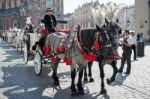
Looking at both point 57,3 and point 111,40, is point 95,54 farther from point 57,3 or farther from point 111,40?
point 57,3

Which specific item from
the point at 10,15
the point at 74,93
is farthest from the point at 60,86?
the point at 10,15

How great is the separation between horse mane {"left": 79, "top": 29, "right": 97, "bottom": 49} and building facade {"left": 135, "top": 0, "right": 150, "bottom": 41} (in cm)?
4177

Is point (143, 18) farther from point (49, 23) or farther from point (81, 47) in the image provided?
point (81, 47)

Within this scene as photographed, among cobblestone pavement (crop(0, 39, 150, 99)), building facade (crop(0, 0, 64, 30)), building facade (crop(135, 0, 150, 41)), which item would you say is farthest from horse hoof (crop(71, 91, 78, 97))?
building facade (crop(0, 0, 64, 30))

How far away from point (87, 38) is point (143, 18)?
42951 millimetres

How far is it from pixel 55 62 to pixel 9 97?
103 inches

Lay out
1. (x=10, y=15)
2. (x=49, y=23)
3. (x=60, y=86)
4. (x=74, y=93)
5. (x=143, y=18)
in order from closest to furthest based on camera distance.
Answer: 1. (x=74, y=93)
2. (x=60, y=86)
3. (x=49, y=23)
4. (x=143, y=18)
5. (x=10, y=15)

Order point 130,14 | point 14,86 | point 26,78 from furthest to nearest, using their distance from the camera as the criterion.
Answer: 1. point 130,14
2. point 26,78
3. point 14,86

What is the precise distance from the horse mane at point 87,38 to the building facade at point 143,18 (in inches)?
1644

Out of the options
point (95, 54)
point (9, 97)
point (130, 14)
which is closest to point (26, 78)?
point (9, 97)

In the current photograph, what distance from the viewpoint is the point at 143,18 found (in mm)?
50938

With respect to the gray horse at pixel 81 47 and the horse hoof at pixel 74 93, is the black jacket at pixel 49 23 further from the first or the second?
the horse hoof at pixel 74 93

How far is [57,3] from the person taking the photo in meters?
97.7

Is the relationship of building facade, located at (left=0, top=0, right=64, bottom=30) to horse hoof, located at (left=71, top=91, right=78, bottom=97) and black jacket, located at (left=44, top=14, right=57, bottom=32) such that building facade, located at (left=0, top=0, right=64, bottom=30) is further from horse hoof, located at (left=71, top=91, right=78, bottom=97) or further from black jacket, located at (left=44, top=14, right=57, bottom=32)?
horse hoof, located at (left=71, top=91, right=78, bottom=97)
